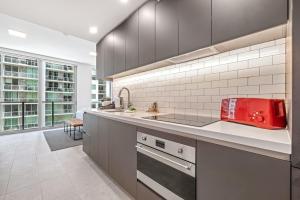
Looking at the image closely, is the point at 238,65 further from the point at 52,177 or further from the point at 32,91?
the point at 32,91

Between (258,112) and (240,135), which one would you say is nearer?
(240,135)

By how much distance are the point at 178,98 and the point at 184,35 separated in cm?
76

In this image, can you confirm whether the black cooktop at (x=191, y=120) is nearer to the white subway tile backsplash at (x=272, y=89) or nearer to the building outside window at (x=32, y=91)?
the white subway tile backsplash at (x=272, y=89)

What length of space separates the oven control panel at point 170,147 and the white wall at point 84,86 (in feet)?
17.9

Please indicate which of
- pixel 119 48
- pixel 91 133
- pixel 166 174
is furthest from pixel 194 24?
pixel 91 133

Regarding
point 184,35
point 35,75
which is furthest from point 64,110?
point 184,35

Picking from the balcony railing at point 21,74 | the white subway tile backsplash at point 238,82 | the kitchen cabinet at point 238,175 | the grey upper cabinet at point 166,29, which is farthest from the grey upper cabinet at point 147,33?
the balcony railing at point 21,74

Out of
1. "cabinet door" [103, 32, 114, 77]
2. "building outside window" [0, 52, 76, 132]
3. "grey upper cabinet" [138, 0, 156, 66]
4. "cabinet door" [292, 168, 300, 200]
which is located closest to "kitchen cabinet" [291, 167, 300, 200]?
"cabinet door" [292, 168, 300, 200]

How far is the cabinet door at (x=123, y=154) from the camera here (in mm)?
1517

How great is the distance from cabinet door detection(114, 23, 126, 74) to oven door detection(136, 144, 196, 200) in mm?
1439

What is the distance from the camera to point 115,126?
1809mm

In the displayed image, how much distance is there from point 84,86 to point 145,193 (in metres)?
5.93

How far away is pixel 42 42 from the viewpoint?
3.82m

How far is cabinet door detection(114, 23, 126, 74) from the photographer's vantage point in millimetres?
2309
